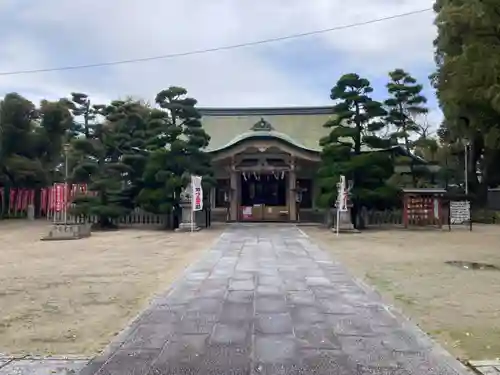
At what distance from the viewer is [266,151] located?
2553 centimetres

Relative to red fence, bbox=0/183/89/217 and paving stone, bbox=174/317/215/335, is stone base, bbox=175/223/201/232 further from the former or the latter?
paving stone, bbox=174/317/215/335

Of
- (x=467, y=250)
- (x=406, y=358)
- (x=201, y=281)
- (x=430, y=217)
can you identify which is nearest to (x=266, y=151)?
(x=430, y=217)

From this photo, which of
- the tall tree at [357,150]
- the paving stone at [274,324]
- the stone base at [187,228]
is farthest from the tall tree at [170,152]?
the paving stone at [274,324]

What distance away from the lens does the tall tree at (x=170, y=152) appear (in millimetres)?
20219

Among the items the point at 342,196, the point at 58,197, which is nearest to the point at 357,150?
the point at 342,196

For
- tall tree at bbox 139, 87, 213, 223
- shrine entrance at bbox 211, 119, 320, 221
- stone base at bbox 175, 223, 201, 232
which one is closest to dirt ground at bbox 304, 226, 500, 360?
stone base at bbox 175, 223, 201, 232

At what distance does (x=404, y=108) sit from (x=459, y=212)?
5413 millimetres

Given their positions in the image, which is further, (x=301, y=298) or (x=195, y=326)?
(x=301, y=298)

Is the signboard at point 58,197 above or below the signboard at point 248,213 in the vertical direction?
above

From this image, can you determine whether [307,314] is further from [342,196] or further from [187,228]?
[187,228]

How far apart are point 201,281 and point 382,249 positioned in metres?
6.65

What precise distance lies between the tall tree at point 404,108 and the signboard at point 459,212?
215 cm

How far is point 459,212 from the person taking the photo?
77.9ft

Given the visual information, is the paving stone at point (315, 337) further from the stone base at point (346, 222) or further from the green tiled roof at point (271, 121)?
the green tiled roof at point (271, 121)
